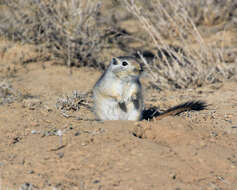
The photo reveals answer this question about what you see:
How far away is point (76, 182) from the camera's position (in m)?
2.76

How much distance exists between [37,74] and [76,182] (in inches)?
155

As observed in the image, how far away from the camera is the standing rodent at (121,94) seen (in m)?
4.18

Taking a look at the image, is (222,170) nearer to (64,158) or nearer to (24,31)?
(64,158)

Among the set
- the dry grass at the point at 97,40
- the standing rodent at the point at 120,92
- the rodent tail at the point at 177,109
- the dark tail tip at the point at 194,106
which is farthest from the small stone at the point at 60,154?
the dry grass at the point at 97,40

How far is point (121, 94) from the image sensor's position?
4.20 meters

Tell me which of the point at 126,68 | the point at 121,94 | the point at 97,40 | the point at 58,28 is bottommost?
the point at 121,94

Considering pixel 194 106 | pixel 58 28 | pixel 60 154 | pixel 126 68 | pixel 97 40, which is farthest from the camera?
pixel 97 40

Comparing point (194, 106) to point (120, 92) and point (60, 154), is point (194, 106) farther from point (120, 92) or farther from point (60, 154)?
point (60, 154)

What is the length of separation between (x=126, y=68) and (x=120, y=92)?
28cm

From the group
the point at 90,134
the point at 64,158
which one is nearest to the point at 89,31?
the point at 90,134

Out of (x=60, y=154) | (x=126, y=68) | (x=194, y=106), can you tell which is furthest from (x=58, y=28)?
(x=60, y=154)

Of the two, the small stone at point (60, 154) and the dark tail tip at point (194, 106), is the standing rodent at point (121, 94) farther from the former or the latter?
the small stone at point (60, 154)

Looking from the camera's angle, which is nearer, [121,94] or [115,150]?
[115,150]

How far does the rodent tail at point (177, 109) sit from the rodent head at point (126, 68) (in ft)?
1.79
